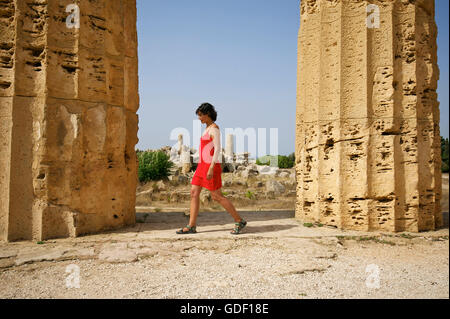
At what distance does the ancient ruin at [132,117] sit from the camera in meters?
4.36

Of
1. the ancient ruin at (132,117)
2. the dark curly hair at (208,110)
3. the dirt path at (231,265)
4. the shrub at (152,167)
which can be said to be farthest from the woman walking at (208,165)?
the shrub at (152,167)

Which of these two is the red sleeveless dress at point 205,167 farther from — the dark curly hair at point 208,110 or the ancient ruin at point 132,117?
the ancient ruin at point 132,117

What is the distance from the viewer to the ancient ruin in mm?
4355

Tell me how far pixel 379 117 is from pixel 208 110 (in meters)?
2.81

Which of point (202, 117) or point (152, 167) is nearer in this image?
point (202, 117)

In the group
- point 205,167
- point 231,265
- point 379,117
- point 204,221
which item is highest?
point 379,117

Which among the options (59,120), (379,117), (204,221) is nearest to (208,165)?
(204,221)

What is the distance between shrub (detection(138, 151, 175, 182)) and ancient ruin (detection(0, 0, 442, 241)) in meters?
9.78

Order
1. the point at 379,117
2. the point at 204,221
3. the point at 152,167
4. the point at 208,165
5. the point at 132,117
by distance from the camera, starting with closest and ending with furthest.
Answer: the point at 208,165 → the point at 379,117 → the point at 132,117 → the point at 204,221 → the point at 152,167

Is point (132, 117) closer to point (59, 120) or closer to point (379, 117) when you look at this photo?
point (59, 120)

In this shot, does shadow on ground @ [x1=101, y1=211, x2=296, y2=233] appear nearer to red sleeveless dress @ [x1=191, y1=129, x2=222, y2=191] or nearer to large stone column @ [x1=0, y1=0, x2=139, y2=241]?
large stone column @ [x1=0, y1=0, x2=139, y2=241]

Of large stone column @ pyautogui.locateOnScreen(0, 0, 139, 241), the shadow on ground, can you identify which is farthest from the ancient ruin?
the shadow on ground

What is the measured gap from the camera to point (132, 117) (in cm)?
539

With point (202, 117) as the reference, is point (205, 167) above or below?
below
